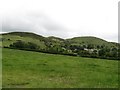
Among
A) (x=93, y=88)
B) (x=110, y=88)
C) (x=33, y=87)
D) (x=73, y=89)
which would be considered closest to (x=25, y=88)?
(x=33, y=87)

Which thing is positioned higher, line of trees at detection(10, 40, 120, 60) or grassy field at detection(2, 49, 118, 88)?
line of trees at detection(10, 40, 120, 60)

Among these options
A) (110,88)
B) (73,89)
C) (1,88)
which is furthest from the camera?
(110,88)

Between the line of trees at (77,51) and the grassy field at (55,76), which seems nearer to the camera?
the grassy field at (55,76)

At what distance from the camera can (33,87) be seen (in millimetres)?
23375

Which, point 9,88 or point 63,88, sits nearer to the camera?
point 9,88

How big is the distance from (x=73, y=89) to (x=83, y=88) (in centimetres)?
133

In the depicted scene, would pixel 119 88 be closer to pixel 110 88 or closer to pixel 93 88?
pixel 110 88

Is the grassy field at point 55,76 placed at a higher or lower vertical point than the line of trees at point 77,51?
lower

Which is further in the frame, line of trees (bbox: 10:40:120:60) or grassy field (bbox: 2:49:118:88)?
line of trees (bbox: 10:40:120:60)

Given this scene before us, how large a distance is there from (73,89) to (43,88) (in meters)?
2.77

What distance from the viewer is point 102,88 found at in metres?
24.1

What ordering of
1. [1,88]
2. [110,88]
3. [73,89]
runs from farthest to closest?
[110,88], [73,89], [1,88]

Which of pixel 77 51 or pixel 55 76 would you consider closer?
pixel 55 76

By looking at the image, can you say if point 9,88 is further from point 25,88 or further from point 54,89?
point 54,89
